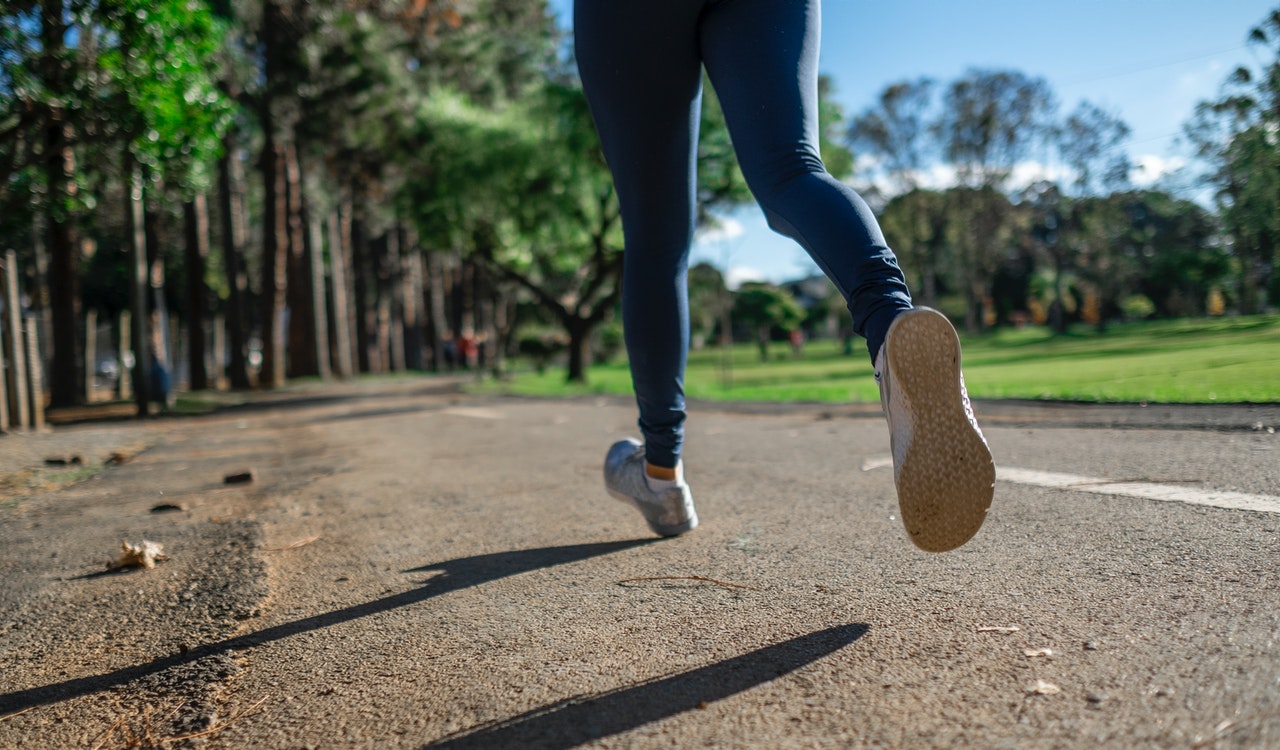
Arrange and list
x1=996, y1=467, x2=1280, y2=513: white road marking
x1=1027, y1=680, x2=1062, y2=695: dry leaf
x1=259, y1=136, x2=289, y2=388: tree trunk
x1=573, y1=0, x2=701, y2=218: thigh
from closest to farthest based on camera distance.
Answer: x1=1027, y1=680, x2=1062, y2=695: dry leaf → x1=573, y1=0, x2=701, y2=218: thigh → x1=996, y1=467, x2=1280, y2=513: white road marking → x1=259, y1=136, x2=289, y2=388: tree trunk

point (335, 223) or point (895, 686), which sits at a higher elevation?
point (335, 223)

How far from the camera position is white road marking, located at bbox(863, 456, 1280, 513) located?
6.75 ft

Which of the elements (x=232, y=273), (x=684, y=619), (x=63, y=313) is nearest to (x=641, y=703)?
(x=684, y=619)

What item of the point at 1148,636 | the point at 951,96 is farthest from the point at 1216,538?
the point at 951,96

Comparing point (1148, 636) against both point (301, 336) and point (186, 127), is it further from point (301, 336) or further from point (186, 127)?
point (301, 336)

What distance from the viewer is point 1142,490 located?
2.37 metres

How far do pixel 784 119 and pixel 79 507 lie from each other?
11.6 ft

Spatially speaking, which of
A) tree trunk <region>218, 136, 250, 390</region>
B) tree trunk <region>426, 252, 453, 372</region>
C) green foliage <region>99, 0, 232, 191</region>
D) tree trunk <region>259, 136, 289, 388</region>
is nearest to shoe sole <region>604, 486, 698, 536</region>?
green foliage <region>99, 0, 232, 191</region>

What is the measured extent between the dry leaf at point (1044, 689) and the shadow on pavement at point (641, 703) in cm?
31

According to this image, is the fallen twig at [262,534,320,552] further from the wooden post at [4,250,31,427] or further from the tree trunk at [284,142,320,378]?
the tree trunk at [284,142,320,378]

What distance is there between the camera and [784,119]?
178 cm

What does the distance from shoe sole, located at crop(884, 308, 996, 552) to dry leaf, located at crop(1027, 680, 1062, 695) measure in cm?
32

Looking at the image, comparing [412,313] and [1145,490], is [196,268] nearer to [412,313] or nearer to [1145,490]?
[412,313]

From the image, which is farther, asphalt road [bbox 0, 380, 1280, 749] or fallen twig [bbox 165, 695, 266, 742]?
fallen twig [bbox 165, 695, 266, 742]
